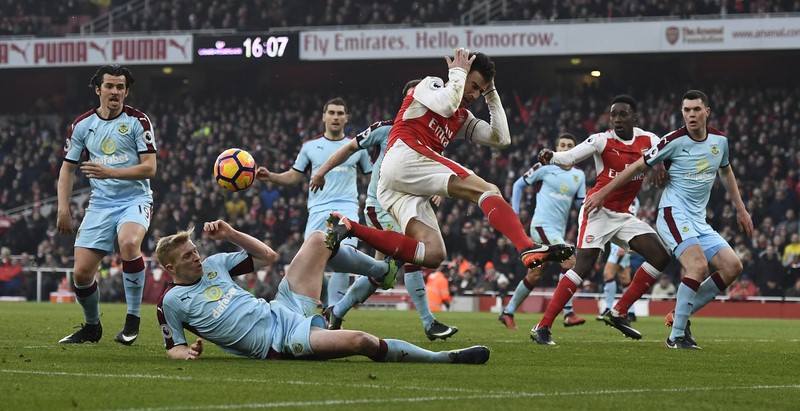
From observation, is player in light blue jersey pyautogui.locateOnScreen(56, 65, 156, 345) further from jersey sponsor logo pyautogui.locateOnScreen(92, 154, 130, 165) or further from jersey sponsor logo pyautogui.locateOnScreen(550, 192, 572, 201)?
jersey sponsor logo pyautogui.locateOnScreen(550, 192, 572, 201)

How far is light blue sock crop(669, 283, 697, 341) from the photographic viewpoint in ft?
35.3

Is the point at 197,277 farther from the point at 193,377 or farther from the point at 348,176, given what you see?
the point at 348,176

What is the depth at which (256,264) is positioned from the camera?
815cm

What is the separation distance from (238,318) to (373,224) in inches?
188

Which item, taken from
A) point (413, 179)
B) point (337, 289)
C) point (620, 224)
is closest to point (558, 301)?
point (620, 224)

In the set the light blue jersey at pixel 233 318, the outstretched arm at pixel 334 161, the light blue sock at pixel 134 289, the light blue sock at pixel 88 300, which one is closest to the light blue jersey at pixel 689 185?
the outstretched arm at pixel 334 161

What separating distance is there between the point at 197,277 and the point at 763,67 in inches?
1202

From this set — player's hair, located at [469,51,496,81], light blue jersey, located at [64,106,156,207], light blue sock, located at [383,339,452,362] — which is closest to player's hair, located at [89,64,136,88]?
light blue jersey, located at [64,106,156,207]

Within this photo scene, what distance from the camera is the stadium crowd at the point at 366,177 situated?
85.1 feet

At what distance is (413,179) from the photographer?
8.88 meters

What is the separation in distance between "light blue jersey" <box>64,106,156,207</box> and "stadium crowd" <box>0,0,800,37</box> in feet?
80.3

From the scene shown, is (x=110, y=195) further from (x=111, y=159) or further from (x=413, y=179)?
(x=413, y=179)

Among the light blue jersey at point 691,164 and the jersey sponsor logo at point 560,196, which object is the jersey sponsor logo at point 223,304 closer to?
the light blue jersey at point 691,164

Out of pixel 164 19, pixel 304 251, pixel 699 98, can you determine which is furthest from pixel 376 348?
pixel 164 19
